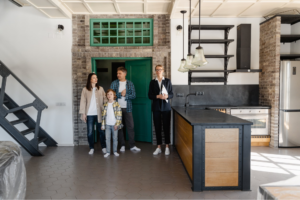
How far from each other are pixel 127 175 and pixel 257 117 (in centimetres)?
322

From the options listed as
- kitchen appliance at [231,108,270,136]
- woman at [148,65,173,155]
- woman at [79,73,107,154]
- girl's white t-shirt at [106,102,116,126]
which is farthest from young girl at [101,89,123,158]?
kitchen appliance at [231,108,270,136]

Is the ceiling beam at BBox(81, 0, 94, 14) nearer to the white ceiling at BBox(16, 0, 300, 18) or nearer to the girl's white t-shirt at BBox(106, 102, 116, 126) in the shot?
the white ceiling at BBox(16, 0, 300, 18)

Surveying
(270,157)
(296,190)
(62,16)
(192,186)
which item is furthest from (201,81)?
Result: (296,190)

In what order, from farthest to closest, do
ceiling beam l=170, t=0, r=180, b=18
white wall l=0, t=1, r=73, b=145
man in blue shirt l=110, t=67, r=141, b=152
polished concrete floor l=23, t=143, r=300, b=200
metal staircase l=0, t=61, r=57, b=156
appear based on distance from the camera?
1. white wall l=0, t=1, r=73, b=145
2. man in blue shirt l=110, t=67, r=141, b=152
3. ceiling beam l=170, t=0, r=180, b=18
4. metal staircase l=0, t=61, r=57, b=156
5. polished concrete floor l=23, t=143, r=300, b=200

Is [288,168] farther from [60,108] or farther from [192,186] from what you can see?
[60,108]

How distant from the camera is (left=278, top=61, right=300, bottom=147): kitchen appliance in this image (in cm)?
477

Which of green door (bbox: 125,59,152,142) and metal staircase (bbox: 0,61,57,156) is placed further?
green door (bbox: 125,59,152,142)

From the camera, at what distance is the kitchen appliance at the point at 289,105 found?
477 cm

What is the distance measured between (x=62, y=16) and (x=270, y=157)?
5.17m

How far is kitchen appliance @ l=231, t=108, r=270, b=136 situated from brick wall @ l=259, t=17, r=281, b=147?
116 millimetres

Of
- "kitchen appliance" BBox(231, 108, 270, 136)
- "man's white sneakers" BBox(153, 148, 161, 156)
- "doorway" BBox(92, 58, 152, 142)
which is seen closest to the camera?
"man's white sneakers" BBox(153, 148, 161, 156)

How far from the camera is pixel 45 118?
5.21 meters

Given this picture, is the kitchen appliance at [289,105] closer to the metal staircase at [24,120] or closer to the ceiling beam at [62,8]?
the ceiling beam at [62,8]

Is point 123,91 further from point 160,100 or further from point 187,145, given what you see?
point 187,145
